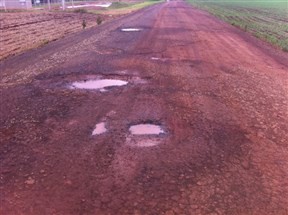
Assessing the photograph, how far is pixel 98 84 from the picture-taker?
1126 centimetres

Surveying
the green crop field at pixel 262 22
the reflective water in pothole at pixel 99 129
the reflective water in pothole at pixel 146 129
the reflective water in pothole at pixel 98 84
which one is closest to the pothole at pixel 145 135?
the reflective water in pothole at pixel 146 129

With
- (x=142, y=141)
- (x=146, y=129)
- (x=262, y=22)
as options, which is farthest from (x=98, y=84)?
(x=262, y=22)

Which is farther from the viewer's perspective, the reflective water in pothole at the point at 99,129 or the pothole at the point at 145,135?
the reflective water in pothole at the point at 99,129

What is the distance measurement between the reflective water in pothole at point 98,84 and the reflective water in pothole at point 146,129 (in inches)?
111

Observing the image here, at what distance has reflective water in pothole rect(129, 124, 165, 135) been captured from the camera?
7.85 metres

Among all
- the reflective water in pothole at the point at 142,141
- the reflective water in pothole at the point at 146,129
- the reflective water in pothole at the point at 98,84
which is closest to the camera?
the reflective water in pothole at the point at 142,141

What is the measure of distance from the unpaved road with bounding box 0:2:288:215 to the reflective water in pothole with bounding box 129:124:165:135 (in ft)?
0.51

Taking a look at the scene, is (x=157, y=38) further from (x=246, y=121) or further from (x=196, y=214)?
(x=196, y=214)

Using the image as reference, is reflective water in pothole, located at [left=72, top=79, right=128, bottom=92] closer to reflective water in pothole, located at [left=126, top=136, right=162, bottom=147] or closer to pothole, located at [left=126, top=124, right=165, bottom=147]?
pothole, located at [left=126, top=124, right=165, bottom=147]

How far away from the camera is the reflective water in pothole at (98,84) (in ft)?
35.9

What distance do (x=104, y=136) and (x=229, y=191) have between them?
2826 millimetres

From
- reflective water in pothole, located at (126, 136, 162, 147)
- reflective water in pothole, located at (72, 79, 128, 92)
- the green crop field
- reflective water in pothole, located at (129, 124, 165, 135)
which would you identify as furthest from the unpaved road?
the green crop field

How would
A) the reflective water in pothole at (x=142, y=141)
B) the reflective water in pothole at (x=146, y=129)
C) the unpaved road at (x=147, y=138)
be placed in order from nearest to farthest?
the unpaved road at (x=147, y=138) < the reflective water in pothole at (x=142, y=141) < the reflective water in pothole at (x=146, y=129)

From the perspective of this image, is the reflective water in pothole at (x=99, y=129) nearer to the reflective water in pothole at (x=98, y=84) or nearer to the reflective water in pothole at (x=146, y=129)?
the reflective water in pothole at (x=146, y=129)
